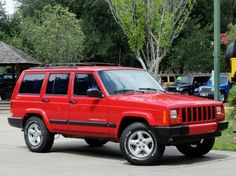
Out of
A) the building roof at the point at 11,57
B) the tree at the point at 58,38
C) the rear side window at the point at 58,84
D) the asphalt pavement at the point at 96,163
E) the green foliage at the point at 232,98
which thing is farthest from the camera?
the tree at the point at 58,38

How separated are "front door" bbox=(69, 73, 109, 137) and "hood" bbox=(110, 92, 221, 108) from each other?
0.48 meters

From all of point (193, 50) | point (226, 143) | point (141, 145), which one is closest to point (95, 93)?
point (141, 145)

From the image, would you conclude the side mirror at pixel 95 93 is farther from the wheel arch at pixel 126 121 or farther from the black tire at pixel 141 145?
the black tire at pixel 141 145

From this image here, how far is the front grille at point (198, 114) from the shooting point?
10555mm

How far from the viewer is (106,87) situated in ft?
37.7

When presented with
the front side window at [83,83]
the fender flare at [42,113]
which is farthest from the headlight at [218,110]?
the fender flare at [42,113]

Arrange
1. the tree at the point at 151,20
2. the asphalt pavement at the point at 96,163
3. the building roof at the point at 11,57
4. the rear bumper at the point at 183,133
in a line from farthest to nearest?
1. the tree at the point at 151,20
2. the building roof at the point at 11,57
3. the rear bumper at the point at 183,133
4. the asphalt pavement at the point at 96,163

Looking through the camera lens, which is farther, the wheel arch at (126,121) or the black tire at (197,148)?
the black tire at (197,148)

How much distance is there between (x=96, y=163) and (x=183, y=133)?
6.15 feet

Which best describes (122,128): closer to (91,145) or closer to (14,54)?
(91,145)

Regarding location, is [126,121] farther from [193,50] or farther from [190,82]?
[193,50]

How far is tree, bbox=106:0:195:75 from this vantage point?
3778 centimetres

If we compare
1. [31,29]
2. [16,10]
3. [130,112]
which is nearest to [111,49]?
[31,29]

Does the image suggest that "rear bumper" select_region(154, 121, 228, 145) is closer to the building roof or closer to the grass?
the grass
